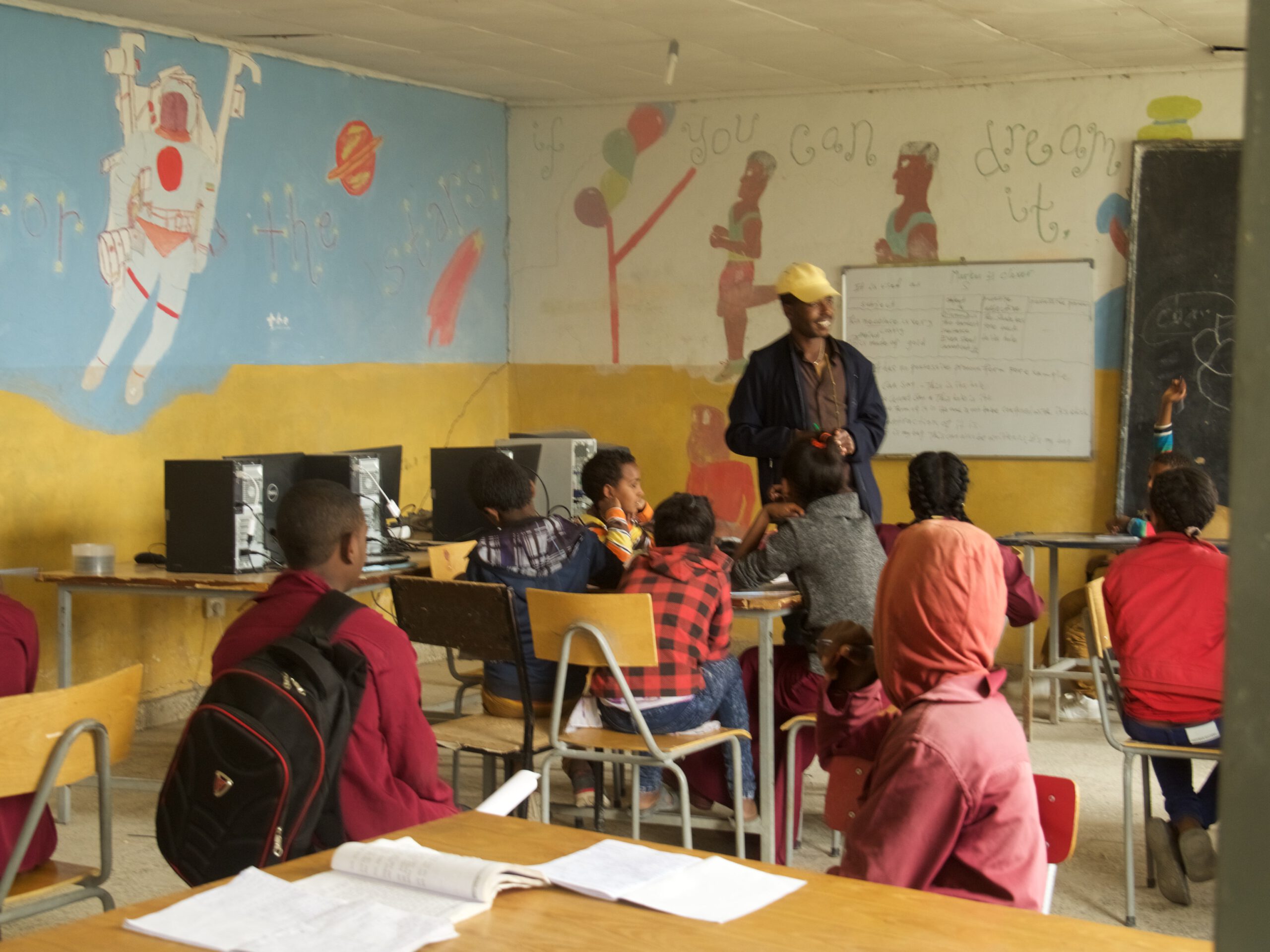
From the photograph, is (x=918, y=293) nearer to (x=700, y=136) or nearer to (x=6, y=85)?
(x=700, y=136)

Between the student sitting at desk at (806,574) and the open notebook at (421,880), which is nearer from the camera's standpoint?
the open notebook at (421,880)

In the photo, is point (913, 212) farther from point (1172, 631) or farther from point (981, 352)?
point (1172, 631)

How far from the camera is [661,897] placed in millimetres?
1457

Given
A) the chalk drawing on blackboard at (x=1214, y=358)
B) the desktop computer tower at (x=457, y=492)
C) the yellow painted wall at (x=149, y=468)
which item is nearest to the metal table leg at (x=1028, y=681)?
the chalk drawing on blackboard at (x=1214, y=358)

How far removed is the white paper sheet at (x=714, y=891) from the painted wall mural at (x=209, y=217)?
411 centimetres

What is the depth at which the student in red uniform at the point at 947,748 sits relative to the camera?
1675mm

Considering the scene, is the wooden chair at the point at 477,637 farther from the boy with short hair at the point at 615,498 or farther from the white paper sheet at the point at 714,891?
the white paper sheet at the point at 714,891

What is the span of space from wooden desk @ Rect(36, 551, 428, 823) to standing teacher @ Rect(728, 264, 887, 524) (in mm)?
1308

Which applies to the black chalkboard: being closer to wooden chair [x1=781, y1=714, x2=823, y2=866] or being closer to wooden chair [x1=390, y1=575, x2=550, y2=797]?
wooden chair [x1=781, y1=714, x2=823, y2=866]

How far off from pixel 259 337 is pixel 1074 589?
150 inches

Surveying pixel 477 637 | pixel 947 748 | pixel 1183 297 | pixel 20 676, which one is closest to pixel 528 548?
pixel 477 637

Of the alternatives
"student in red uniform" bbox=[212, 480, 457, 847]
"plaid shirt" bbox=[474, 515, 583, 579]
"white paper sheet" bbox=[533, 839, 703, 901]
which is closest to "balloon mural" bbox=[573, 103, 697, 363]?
"plaid shirt" bbox=[474, 515, 583, 579]

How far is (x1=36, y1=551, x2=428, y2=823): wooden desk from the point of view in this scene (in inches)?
169

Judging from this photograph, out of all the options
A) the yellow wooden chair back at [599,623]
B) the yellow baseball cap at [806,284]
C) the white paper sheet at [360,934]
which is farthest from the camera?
the yellow baseball cap at [806,284]
